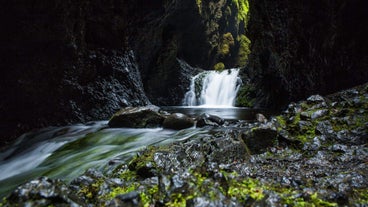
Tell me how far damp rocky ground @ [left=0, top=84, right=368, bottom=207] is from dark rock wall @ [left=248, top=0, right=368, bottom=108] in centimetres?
722

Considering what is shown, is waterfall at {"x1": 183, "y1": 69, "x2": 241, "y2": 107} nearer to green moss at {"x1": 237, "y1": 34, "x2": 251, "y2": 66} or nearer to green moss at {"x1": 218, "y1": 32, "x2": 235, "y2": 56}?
green moss at {"x1": 218, "y1": 32, "x2": 235, "y2": 56}

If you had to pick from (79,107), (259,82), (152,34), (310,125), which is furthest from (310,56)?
(152,34)

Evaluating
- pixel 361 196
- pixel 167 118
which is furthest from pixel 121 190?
pixel 167 118

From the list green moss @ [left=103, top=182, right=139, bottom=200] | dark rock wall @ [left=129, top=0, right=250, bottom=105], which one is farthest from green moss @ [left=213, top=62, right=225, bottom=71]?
green moss @ [left=103, top=182, right=139, bottom=200]

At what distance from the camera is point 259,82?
21.5 meters

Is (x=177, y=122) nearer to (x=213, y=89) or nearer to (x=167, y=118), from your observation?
(x=167, y=118)

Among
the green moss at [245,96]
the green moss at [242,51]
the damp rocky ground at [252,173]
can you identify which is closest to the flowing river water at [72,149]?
the damp rocky ground at [252,173]

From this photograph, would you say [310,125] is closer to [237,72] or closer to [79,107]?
[79,107]

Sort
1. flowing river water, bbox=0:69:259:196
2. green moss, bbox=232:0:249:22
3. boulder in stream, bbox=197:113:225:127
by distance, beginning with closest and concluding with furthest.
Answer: flowing river water, bbox=0:69:259:196
boulder in stream, bbox=197:113:225:127
green moss, bbox=232:0:249:22

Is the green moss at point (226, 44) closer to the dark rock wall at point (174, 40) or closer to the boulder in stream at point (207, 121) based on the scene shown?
the dark rock wall at point (174, 40)

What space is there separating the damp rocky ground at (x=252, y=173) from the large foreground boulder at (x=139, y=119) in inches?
166

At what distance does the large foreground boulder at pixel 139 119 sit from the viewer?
9516mm

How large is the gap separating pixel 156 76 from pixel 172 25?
5.40m

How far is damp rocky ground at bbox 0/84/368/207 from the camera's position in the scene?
2.55 m
